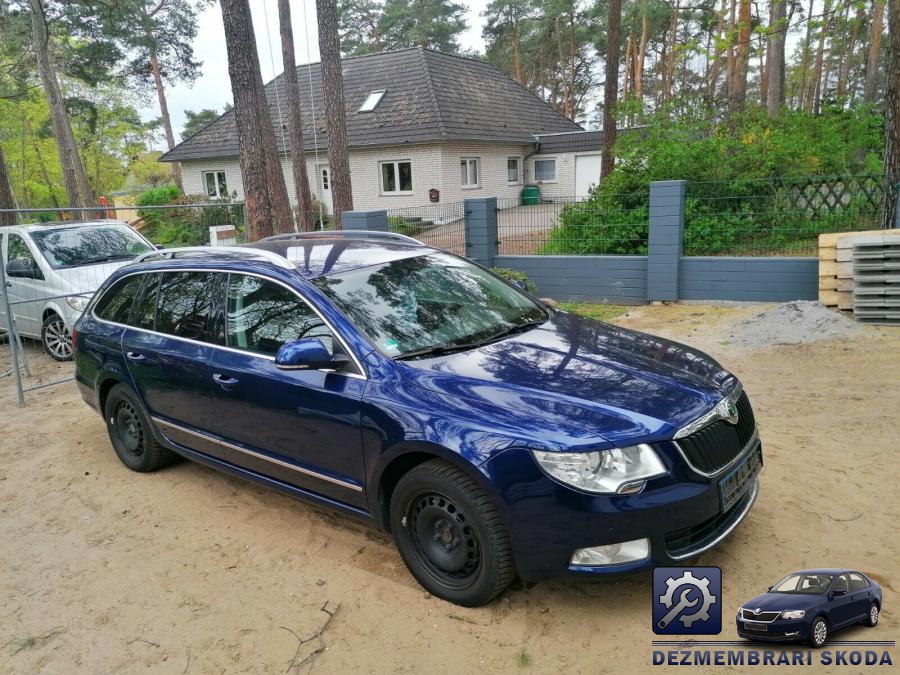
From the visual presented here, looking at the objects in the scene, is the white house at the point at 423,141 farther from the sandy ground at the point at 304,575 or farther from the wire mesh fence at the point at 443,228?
the sandy ground at the point at 304,575

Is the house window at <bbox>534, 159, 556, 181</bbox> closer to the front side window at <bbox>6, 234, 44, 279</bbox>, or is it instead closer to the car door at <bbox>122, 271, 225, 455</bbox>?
the front side window at <bbox>6, 234, 44, 279</bbox>

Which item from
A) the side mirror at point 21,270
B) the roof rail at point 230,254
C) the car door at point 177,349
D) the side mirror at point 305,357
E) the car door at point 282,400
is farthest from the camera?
the side mirror at point 21,270

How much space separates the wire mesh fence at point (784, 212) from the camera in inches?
358

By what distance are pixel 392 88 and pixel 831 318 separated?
65.2ft

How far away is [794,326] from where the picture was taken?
7988mm

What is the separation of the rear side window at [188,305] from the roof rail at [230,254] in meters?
0.21

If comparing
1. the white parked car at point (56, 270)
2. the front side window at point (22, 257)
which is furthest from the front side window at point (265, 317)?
the front side window at point (22, 257)

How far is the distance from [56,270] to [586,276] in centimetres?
775

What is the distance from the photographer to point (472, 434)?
2.90 metres

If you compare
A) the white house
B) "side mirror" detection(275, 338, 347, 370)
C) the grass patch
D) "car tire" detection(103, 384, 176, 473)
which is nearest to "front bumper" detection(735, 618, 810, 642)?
"side mirror" detection(275, 338, 347, 370)

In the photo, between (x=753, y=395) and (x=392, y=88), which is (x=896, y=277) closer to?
(x=753, y=395)

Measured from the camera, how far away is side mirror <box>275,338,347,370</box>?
3.29m

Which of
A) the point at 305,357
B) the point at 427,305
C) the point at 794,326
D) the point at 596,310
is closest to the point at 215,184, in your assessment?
the point at 596,310

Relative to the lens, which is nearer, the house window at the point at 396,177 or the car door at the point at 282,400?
the car door at the point at 282,400
